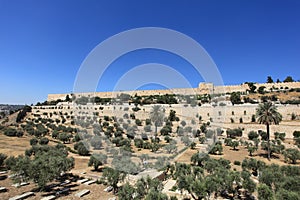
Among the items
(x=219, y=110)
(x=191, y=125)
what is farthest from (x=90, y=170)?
(x=219, y=110)

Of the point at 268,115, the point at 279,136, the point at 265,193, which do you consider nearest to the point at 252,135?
the point at 279,136

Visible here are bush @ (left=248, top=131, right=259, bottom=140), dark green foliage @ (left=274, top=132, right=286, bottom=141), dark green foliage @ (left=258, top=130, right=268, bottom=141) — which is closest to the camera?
dark green foliage @ (left=274, top=132, right=286, bottom=141)

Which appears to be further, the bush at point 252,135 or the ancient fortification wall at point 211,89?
the ancient fortification wall at point 211,89

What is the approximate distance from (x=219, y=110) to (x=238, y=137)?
10538 mm

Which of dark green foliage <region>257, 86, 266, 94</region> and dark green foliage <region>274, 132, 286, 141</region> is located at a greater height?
dark green foliage <region>257, 86, 266, 94</region>

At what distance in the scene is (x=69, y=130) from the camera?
3328 centimetres

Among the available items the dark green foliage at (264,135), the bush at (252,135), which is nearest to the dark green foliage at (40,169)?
the bush at (252,135)

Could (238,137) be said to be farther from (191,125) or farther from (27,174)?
(27,174)

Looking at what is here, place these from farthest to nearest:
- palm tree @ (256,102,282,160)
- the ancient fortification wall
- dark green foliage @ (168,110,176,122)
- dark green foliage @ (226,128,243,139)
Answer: the ancient fortification wall
dark green foliage @ (168,110,176,122)
dark green foliage @ (226,128,243,139)
palm tree @ (256,102,282,160)

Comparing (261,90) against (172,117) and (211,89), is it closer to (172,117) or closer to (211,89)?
(211,89)

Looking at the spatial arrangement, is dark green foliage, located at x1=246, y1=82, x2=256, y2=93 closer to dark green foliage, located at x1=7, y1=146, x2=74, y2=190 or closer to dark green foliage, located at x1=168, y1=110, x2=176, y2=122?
dark green foliage, located at x1=168, y1=110, x2=176, y2=122

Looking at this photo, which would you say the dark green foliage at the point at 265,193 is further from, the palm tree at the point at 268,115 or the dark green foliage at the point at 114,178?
the palm tree at the point at 268,115

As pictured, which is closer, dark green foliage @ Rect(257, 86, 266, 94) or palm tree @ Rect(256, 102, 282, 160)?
palm tree @ Rect(256, 102, 282, 160)

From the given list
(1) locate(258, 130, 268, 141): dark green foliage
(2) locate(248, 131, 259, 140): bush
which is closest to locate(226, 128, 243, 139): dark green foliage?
(2) locate(248, 131, 259, 140): bush
